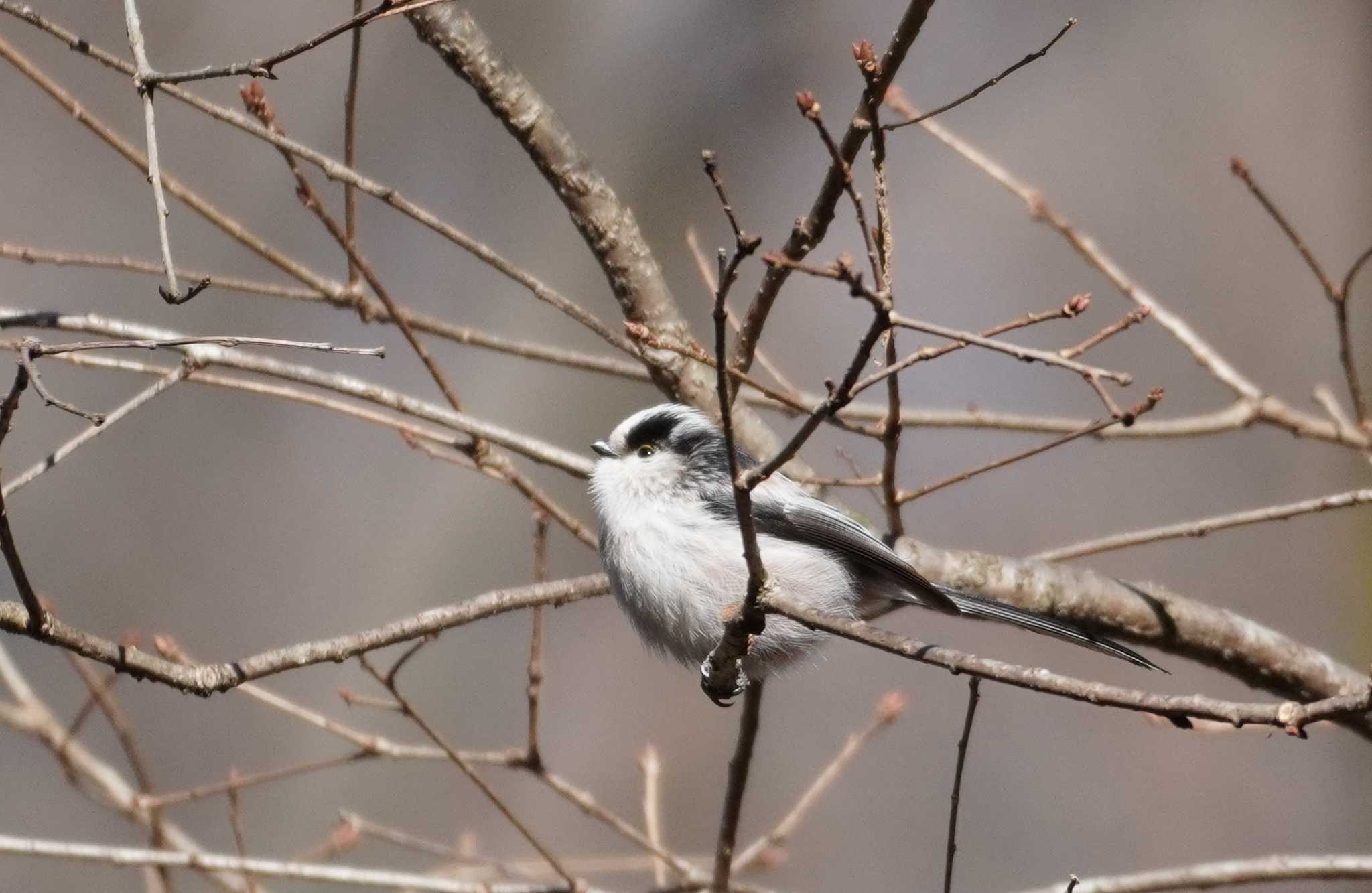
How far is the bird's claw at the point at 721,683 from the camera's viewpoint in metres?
2.22

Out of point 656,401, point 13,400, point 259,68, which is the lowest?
point 13,400

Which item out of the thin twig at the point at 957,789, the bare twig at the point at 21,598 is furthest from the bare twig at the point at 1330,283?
the bare twig at the point at 21,598

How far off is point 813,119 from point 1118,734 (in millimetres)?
4727

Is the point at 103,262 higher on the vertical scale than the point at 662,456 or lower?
higher

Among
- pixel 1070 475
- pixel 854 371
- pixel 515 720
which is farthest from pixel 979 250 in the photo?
pixel 854 371

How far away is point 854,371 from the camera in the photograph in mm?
1410

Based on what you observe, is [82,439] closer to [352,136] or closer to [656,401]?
[352,136]

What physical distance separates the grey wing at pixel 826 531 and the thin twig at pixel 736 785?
35 cm

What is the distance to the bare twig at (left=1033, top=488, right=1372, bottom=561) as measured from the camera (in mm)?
2473

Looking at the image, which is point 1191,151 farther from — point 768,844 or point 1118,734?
point 768,844

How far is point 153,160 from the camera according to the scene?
1911 millimetres

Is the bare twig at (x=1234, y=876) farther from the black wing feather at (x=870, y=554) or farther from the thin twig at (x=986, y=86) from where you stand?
the thin twig at (x=986, y=86)

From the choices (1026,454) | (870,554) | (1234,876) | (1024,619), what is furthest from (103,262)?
(1234,876)

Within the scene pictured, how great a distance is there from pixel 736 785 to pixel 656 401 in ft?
10.8
